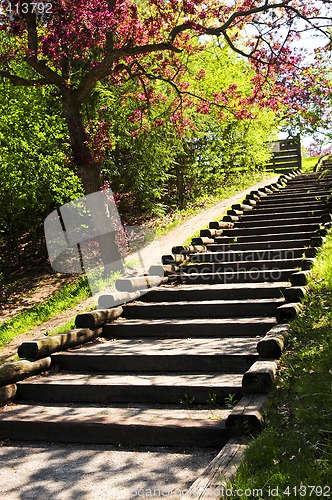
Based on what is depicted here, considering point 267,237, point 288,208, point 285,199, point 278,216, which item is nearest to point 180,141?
point 285,199

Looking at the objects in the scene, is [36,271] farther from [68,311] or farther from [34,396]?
[34,396]

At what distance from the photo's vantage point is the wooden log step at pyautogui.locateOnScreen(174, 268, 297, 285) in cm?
991

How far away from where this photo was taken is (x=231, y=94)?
1527 centimetres

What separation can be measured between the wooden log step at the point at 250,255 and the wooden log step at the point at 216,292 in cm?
155

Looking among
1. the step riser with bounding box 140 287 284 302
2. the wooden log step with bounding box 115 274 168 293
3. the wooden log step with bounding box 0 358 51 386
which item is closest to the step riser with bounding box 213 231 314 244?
the step riser with bounding box 140 287 284 302

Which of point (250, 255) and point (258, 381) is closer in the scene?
point (258, 381)

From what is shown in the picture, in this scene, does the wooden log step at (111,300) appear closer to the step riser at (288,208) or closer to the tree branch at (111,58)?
the tree branch at (111,58)

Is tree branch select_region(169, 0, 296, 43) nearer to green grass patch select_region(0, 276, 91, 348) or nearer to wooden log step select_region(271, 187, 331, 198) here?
wooden log step select_region(271, 187, 331, 198)

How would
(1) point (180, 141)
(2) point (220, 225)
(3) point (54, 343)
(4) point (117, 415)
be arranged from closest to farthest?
(4) point (117, 415) < (3) point (54, 343) < (2) point (220, 225) < (1) point (180, 141)

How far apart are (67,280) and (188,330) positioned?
8044 mm

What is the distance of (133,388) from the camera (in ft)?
21.1

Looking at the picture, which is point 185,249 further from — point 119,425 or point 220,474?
point 220,474

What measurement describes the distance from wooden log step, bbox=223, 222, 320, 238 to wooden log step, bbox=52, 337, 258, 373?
561 centimetres

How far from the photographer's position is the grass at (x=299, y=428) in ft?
13.4
